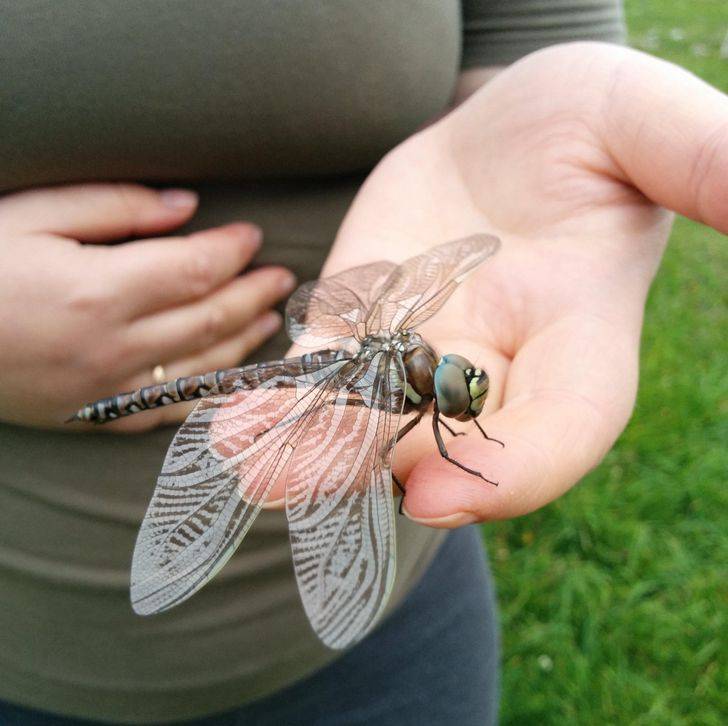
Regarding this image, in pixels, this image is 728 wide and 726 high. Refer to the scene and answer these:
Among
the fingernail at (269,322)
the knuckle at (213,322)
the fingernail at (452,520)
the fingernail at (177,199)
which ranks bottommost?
the fingernail at (269,322)

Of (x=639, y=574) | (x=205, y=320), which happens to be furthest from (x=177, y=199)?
(x=639, y=574)

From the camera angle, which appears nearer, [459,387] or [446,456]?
[446,456]

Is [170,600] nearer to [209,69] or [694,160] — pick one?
[209,69]

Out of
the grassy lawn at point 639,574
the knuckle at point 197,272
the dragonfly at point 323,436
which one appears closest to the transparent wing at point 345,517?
the dragonfly at point 323,436

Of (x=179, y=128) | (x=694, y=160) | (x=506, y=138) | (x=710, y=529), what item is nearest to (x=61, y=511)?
(x=179, y=128)

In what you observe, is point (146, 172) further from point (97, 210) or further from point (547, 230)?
point (547, 230)

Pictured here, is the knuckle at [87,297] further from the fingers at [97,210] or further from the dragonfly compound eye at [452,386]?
the dragonfly compound eye at [452,386]
